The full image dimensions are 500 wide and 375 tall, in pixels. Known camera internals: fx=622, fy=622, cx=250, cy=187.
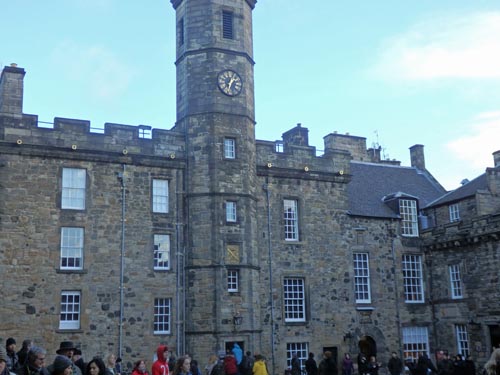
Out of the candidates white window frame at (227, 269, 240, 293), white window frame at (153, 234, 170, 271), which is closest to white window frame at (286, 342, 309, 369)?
white window frame at (227, 269, 240, 293)

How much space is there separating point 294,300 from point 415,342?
22.9ft

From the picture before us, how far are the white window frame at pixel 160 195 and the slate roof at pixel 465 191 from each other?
46.1 feet

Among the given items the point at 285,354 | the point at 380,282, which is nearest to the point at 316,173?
the point at 380,282

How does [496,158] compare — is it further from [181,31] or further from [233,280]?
[181,31]

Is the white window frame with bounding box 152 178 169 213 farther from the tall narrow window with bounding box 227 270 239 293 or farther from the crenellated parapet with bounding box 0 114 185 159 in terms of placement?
the tall narrow window with bounding box 227 270 239 293

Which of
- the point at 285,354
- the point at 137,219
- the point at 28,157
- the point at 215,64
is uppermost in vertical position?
the point at 215,64

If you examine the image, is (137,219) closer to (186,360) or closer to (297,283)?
(297,283)

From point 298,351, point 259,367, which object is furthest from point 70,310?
point 298,351

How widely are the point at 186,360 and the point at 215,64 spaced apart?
17596 mm

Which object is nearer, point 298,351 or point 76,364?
point 76,364

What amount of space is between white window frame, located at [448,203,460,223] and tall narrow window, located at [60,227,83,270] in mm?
17802

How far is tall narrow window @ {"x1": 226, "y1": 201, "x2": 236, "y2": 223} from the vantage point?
25.5 m

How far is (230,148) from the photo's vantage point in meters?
26.2

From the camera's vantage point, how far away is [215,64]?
2627cm
